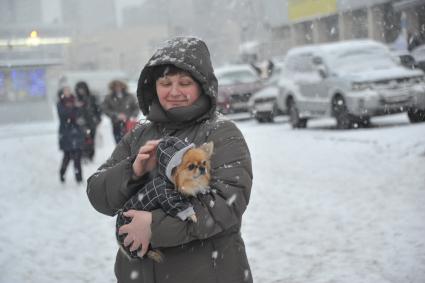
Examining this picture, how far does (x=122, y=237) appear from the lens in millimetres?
2479

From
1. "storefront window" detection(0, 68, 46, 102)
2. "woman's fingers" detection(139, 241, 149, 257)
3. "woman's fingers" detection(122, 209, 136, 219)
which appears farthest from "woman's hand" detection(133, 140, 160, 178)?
Answer: "storefront window" detection(0, 68, 46, 102)

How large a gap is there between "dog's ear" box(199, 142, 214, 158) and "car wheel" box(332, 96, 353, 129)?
42.2 feet

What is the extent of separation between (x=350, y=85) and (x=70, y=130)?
6.63 meters

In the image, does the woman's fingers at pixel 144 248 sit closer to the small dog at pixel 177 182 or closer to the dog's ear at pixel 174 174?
the small dog at pixel 177 182

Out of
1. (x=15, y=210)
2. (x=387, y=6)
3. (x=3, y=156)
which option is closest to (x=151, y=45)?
(x=387, y=6)

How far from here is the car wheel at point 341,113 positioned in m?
15.0

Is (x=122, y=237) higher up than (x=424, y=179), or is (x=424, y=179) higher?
(x=122, y=237)

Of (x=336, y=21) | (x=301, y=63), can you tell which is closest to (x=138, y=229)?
(x=301, y=63)

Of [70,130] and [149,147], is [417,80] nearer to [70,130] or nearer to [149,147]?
[70,130]

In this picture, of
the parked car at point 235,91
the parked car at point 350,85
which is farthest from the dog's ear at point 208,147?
the parked car at point 235,91

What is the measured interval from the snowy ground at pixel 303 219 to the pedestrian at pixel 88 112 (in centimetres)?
57

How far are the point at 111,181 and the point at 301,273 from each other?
3.30 m

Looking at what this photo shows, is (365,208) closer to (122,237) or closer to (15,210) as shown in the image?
(15,210)

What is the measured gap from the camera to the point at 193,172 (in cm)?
227
